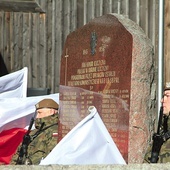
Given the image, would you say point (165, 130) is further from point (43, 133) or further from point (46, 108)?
point (46, 108)

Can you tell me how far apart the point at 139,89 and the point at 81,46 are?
1.31m

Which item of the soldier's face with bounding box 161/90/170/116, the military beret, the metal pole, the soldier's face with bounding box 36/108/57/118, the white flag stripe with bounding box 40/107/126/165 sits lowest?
the white flag stripe with bounding box 40/107/126/165

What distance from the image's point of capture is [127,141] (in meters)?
7.04

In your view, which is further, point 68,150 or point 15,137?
point 15,137

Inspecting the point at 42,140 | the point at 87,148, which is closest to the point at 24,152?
the point at 42,140

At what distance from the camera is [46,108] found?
856cm

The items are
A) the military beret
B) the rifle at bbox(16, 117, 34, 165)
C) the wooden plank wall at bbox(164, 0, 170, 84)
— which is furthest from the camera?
the wooden plank wall at bbox(164, 0, 170, 84)

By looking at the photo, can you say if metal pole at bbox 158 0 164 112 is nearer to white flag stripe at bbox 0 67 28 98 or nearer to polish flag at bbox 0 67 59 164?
polish flag at bbox 0 67 59 164

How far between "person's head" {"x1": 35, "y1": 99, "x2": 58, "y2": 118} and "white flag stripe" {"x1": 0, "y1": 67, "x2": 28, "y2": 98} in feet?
5.80

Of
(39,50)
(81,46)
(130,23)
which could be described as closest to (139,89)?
(130,23)

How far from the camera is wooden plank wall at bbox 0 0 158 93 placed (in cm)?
1177

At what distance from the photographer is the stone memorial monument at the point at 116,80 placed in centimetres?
705

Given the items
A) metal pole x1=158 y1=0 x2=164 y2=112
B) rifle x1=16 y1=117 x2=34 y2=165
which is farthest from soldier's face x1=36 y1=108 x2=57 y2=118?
metal pole x1=158 y1=0 x2=164 y2=112

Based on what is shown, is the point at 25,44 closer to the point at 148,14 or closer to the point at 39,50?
the point at 39,50
